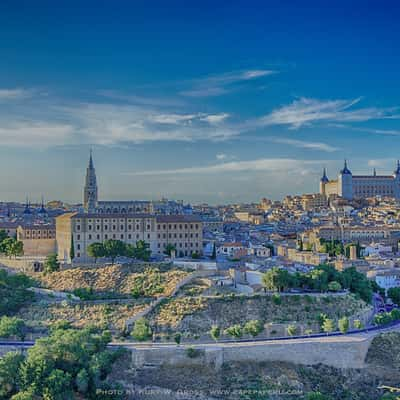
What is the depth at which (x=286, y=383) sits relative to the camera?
3091 centimetres

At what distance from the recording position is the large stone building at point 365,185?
118 meters

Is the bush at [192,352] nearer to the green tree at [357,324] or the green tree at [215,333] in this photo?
the green tree at [215,333]

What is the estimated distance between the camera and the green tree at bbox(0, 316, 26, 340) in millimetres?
34062

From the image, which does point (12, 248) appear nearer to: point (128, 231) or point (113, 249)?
point (113, 249)

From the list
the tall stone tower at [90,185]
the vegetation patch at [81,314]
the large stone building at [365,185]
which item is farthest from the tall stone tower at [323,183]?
the vegetation patch at [81,314]

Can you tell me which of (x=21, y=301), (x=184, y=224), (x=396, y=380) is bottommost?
(x=396, y=380)

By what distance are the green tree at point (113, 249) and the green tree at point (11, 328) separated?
13293 millimetres

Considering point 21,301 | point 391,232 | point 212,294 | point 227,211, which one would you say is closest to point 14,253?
point 21,301

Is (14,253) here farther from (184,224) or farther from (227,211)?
(227,211)

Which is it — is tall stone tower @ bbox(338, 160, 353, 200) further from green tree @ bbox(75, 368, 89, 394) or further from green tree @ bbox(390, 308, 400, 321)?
green tree @ bbox(75, 368, 89, 394)

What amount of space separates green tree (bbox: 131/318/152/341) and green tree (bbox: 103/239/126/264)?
13328 millimetres

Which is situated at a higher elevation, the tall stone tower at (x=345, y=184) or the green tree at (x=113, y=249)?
the tall stone tower at (x=345, y=184)

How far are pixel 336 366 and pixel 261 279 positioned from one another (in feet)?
31.1

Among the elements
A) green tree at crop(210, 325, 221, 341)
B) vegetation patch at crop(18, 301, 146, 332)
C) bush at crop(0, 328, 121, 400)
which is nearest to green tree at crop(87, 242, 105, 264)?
vegetation patch at crop(18, 301, 146, 332)
